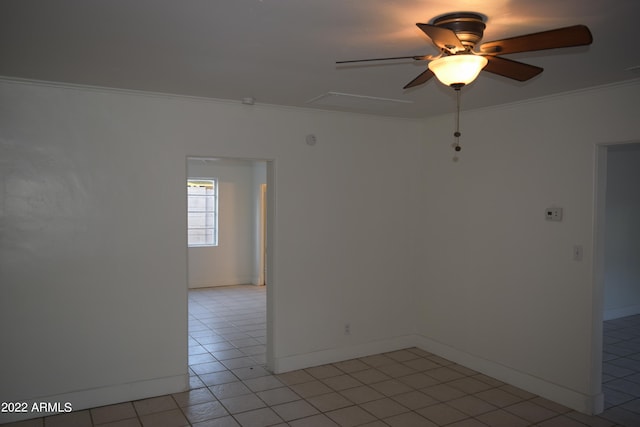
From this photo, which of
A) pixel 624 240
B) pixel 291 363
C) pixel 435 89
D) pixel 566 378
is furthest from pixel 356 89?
pixel 624 240

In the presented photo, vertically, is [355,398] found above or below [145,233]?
below

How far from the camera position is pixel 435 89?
3.64 m

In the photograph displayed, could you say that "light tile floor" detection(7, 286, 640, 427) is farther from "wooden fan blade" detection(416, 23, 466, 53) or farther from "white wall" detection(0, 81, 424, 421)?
"wooden fan blade" detection(416, 23, 466, 53)

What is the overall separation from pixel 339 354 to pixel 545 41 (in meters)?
3.55

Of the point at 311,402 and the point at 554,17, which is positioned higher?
the point at 554,17

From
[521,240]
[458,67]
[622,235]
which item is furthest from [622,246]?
[458,67]

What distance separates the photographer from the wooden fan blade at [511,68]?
2105 mm

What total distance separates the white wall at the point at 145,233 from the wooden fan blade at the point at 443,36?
2.46 meters

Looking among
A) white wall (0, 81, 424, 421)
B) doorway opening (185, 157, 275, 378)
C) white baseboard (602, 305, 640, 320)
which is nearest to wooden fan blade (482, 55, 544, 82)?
white wall (0, 81, 424, 421)

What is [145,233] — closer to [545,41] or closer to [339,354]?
[339,354]

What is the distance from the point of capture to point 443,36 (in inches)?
72.9

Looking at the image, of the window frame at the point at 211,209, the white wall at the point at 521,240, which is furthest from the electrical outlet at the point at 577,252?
the window frame at the point at 211,209

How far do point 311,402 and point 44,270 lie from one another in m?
2.23

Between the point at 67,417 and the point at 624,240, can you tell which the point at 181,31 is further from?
the point at 624,240
